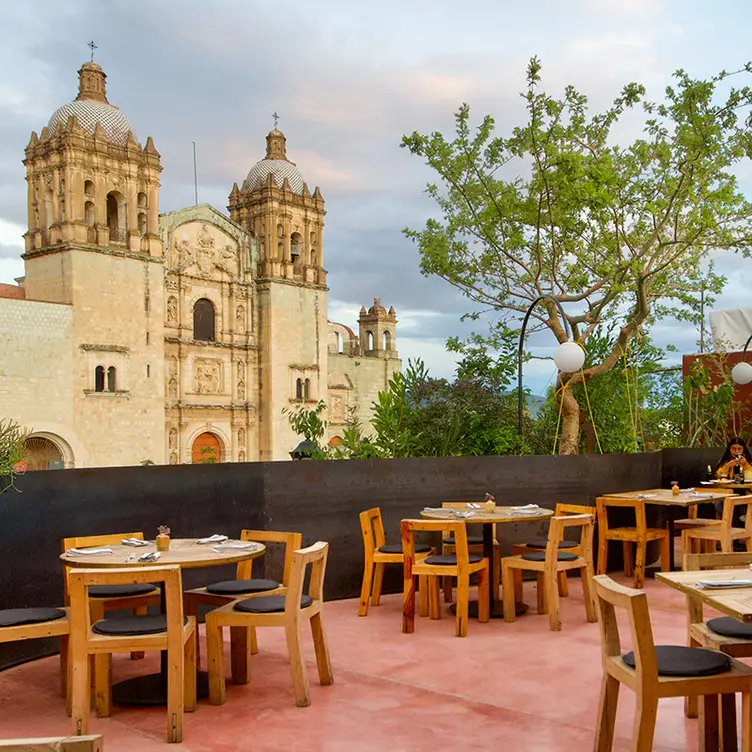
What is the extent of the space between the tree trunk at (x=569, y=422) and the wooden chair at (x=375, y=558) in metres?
3.45

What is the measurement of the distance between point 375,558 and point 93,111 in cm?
2722

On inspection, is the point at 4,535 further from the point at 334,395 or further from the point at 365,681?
the point at 334,395

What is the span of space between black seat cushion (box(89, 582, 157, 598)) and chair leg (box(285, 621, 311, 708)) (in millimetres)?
988

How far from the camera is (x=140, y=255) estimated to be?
1141 inches

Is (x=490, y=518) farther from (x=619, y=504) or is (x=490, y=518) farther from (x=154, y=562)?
(x=154, y=562)

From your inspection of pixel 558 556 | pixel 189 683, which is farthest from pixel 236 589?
pixel 558 556

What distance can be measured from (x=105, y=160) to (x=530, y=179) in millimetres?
21053

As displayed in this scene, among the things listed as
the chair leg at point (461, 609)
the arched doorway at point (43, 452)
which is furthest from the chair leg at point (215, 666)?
the arched doorway at point (43, 452)

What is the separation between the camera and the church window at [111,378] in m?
27.9

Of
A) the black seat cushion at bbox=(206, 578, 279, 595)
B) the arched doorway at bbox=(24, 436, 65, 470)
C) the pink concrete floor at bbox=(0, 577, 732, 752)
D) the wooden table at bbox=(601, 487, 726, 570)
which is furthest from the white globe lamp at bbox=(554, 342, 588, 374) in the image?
the arched doorway at bbox=(24, 436, 65, 470)

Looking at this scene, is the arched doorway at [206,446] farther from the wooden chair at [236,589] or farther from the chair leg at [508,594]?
the wooden chair at [236,589]

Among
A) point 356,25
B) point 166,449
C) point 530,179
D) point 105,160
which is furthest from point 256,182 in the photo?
point 356,25

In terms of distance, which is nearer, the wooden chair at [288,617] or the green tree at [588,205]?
the wooden chair at [288,617]

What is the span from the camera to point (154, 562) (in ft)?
13.0
